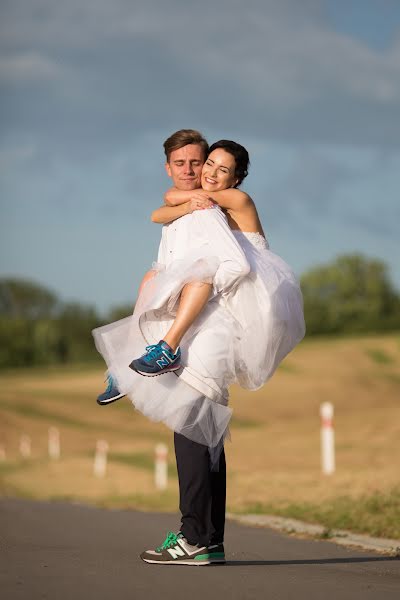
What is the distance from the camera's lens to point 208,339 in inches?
263

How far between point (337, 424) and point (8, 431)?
991 inches

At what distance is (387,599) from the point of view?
17.7 ft

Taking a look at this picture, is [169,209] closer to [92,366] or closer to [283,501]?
[283,501]

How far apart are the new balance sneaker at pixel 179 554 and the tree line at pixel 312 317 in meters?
91.3

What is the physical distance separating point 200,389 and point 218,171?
4.14ft

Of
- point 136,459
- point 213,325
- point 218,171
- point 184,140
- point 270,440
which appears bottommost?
point 136,459

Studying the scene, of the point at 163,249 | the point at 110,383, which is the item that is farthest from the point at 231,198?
the point at 110,383

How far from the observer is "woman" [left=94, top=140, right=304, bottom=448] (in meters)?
6.64

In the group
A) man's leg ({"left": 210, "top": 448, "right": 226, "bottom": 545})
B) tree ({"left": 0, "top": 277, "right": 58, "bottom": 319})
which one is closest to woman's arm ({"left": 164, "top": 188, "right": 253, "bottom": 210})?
man's leg ({"left": 210, "top": 448, "right": 226, "bottom": 545})

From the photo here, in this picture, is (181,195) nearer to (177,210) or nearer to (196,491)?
(177,210)

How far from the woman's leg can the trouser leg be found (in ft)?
1.92

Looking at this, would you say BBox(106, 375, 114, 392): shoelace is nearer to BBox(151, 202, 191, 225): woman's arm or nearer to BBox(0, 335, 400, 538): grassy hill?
BBox(151, 202, 191, 225): woman's arm

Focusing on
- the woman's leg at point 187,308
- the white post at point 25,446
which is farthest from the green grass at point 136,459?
the woman's leg at point 187,308

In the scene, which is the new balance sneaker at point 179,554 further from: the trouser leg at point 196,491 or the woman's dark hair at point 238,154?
the woman's dark hair at point 238,154
